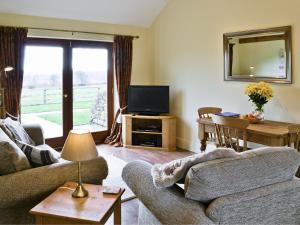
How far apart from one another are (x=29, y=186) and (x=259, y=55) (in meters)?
3.48

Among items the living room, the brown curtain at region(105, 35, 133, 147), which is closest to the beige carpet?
the living room

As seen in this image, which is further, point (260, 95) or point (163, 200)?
point (260, 95)

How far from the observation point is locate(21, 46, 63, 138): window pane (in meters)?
5.29

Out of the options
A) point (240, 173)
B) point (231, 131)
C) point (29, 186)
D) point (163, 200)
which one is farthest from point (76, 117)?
point (240, 173)

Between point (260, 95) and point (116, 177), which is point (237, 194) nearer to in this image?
point (260, 95)

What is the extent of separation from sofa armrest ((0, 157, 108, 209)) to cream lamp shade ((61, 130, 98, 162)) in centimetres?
29

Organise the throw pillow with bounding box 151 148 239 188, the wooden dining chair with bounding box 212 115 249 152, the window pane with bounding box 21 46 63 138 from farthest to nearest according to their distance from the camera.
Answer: the window pane with bounding box 21 46 63 138, the wooden dining chair with bounding box 212 115 249 152, the throw pillow with bounding box 151 148 239 188

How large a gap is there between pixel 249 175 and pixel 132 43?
473cm

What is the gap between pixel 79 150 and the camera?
2.24 m

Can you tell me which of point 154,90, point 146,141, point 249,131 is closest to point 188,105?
point 154,90

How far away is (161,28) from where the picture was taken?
20.5ft

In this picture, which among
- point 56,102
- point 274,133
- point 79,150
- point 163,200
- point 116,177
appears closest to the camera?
point 163,200

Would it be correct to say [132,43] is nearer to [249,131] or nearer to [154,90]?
[154,90]

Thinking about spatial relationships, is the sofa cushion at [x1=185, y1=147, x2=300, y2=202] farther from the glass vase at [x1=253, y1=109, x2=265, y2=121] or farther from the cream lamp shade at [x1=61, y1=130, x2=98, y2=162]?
the glass vase at [x1=253, y1=109, x2=265, y2=121]
